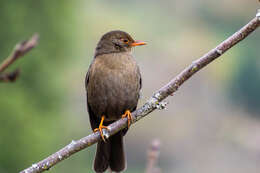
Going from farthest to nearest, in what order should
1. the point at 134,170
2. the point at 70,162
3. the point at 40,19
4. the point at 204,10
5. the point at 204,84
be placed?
the point at 204,10
the point at 204,84
the point at 134,170
the point at 70,162
the point at 40,19

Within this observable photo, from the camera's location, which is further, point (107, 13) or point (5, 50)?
point (107, 13)

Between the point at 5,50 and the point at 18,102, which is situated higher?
the point at 5,50

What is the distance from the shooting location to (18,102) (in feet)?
32.8

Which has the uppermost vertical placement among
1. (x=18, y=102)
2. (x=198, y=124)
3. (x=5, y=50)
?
(x=5, y=50)

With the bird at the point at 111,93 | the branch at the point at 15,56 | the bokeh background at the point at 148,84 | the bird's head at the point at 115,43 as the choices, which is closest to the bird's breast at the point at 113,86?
the bird at the point at 111,93

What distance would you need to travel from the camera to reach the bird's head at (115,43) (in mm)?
4516

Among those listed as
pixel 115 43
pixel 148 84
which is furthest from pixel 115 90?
pixel 148 84

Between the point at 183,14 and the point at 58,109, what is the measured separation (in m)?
21.1

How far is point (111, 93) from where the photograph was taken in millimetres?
4152

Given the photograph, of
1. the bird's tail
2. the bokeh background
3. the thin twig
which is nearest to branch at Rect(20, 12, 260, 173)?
the bird's tail

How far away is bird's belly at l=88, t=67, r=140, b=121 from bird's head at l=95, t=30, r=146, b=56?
0.42 metres

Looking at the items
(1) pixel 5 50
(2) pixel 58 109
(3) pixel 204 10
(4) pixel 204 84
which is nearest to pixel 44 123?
(2) pixel 58 109

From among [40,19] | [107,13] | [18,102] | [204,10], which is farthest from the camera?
[204,10]

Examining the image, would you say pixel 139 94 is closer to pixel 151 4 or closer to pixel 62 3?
pixel 62 3
